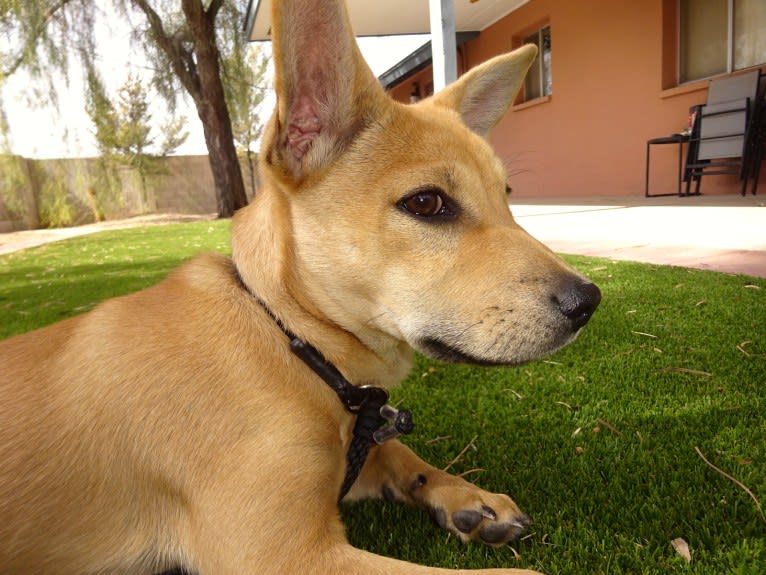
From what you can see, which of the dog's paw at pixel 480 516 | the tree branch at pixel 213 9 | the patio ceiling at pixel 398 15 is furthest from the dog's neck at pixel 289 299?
the tree branch at pixel 213 9

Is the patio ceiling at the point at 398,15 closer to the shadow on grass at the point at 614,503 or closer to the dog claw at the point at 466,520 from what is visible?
the shadow on grass at the point at 614,503

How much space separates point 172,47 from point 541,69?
10.8 m

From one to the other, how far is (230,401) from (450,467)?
3.23ft

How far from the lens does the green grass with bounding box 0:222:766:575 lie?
1.71 m

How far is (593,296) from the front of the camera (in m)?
1.77

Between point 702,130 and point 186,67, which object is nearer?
point 702,130

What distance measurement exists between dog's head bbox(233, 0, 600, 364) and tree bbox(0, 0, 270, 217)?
16.2m

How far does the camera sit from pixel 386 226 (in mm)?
1911

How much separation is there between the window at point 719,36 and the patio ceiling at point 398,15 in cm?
521

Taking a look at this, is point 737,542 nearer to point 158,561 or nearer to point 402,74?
point 158,561

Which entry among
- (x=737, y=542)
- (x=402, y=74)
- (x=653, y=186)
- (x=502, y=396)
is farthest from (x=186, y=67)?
A: (x=737, y=542)

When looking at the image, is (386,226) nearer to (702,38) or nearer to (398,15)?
(702,38)

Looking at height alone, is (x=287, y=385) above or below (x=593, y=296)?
below

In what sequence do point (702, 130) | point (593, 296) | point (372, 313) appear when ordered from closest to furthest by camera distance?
point (593, 296) < point (372, 313) < point (702, 130)
